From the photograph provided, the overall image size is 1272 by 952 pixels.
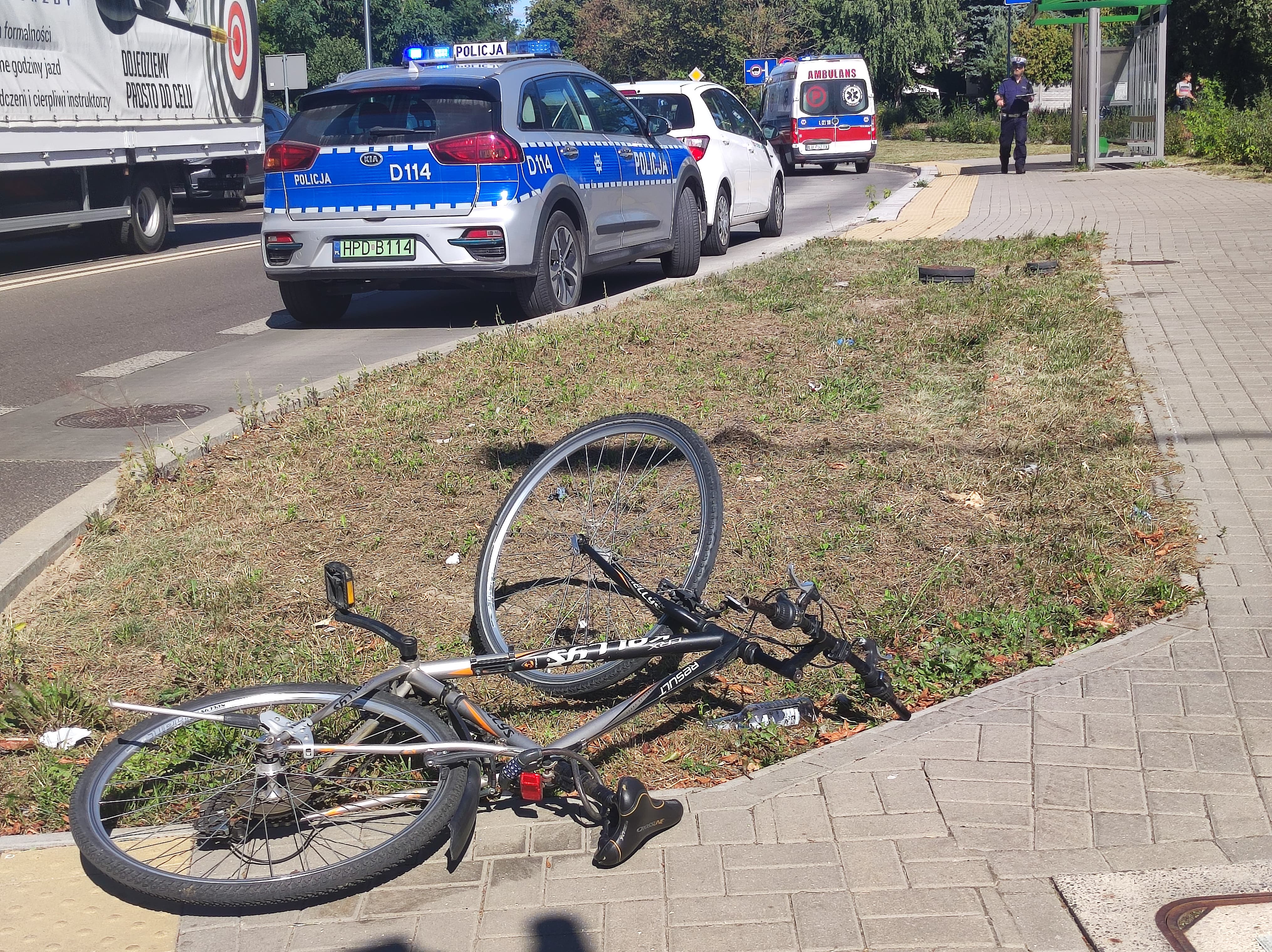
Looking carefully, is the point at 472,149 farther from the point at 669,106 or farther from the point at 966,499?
the point at 669,106

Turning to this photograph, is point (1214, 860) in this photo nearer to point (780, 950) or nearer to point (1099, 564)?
point (780, 950)

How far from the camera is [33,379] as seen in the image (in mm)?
8867

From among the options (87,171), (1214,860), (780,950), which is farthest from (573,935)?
(87,171)

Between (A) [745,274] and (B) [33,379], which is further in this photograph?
(A) [745,274]

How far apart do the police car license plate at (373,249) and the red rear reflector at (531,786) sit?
6.93m

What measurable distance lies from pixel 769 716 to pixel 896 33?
2407 inches

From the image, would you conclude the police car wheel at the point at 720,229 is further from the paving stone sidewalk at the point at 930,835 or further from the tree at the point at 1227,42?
the tree at the point at 1227,42

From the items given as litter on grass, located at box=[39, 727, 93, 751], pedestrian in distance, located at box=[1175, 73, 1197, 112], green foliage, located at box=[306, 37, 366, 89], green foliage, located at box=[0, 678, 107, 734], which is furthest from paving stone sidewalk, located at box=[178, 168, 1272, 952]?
green foliage, located at box=[306, 37, 366, 89]

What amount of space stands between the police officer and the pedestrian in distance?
10.4 metres

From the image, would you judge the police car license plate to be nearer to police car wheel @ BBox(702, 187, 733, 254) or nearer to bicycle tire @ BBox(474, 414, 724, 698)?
police car wheel @ BBox(702, 187, 733, 254)

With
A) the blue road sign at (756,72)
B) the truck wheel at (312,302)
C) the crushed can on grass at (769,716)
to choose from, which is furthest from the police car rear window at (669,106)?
the blue road sign at (756,72)

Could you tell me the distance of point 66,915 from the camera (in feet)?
9.80

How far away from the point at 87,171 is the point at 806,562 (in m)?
14.4

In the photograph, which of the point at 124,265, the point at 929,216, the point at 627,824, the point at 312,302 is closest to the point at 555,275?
the point at 312,302
